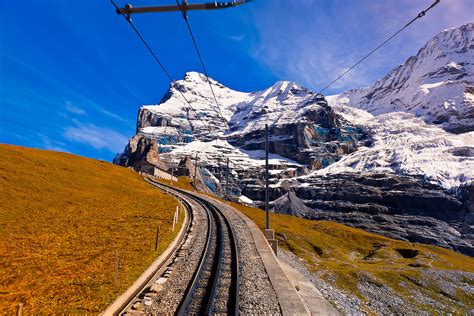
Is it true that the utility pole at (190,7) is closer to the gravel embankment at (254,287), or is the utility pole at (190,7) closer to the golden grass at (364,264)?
the gravel embankment at (254,287)

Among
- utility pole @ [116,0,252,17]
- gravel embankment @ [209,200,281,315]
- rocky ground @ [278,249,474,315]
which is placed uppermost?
utility pole @ [116,0,252,17]

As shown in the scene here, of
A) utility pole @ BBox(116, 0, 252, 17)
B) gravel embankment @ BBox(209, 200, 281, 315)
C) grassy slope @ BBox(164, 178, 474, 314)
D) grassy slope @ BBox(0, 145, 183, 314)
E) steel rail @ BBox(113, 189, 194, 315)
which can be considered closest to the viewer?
utility pole @ BBox(116, 0, 252, 17)

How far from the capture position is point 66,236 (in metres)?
28.4

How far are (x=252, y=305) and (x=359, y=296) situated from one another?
3628cm

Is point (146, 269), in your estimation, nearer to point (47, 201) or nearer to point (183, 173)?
point (47, 201)

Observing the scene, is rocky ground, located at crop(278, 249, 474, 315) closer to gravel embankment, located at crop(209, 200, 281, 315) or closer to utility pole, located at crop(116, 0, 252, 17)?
gravel embankment, located at crop(209, 200, 281, 315)

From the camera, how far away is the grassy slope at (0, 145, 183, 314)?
16.1 meters

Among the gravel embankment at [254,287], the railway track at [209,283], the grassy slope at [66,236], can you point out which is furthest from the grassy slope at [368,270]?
the railway track at [209,283]

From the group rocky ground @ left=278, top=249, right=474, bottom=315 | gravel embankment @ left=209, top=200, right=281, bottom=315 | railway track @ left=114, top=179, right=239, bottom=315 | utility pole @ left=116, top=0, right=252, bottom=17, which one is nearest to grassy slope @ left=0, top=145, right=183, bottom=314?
railway track @ left=114, top=179, right=239, bottom=315

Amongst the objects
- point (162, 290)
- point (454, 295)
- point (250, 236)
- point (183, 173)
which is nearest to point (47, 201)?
point (250, 236)

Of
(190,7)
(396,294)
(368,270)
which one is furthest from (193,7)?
(368,270)

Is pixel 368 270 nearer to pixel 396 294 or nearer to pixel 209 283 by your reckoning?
pixel 396 294

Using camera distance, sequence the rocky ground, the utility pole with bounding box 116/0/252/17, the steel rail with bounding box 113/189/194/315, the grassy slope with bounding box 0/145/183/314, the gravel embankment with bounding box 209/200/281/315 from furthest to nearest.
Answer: the rocky ground < the grassy slope with bounding box 0/145/183/314 < the gravel embankment with bounding box 209/200/281/315 < the steel rail with bounding box 113/189/194/315 < the utility pole with bounding box 116/0/252/17

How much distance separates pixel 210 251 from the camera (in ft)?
86.5
